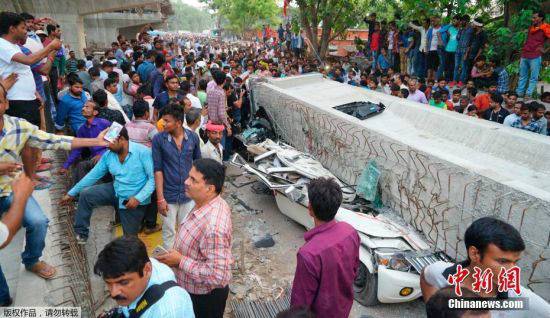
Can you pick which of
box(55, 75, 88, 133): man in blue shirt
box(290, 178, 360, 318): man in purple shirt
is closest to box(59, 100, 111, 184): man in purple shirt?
box(55, 75, 88, 133): man in blue shirt

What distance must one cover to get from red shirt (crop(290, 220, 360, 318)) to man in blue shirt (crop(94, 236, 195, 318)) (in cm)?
73

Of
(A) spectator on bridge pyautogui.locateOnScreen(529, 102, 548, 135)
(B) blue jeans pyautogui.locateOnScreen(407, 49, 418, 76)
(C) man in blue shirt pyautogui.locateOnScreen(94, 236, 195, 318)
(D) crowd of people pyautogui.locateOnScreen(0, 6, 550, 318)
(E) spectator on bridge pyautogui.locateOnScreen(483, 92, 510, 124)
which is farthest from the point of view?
(B) blue jeans pyautogui.locateOnScreen(407, 49, 418, 76)

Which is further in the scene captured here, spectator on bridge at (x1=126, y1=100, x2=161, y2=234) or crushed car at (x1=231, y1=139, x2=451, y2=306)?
spectator on bridge at (x1=126, y1=100, x2=161, y2=234)

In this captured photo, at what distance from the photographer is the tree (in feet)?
51.4

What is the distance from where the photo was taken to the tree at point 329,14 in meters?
15.7

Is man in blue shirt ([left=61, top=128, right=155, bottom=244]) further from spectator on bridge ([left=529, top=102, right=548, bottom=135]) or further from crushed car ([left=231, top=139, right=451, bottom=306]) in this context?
spectator on bridge ([left=529, top=102, right=548, bottom=135])

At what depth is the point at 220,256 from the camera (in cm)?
226

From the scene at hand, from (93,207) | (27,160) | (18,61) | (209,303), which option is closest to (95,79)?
(18,61)

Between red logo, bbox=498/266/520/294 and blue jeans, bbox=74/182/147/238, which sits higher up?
red logo, bbox=498/266/520/294

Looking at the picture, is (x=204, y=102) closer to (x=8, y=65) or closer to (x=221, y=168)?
(x=8, y=65)

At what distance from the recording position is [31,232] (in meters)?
3.06

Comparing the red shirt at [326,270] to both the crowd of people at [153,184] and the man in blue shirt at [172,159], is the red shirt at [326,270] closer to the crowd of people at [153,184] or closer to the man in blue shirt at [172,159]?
the crowd of people at [153,184]

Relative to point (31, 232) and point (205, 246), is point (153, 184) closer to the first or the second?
point (31, 232)

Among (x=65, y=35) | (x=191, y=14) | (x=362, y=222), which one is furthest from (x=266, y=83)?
(x=191, y=14)
